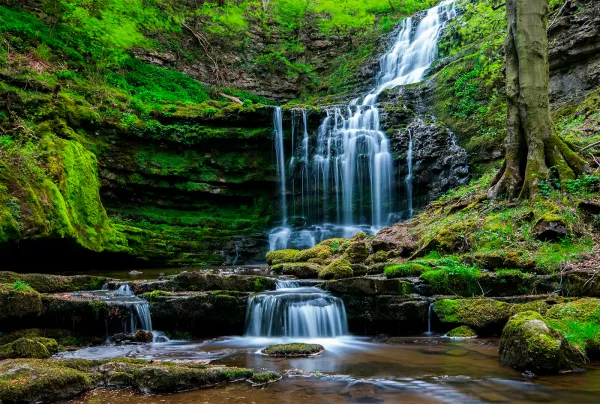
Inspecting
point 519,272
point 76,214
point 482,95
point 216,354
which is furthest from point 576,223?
point 76,214

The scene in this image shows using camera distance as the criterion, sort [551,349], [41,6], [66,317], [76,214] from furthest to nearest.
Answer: [41,6]
[76,214]
[66,317]
[551,349]

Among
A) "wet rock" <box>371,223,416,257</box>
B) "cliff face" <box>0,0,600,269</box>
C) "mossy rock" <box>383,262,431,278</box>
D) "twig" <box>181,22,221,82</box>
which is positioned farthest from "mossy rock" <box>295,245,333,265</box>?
"twig" <box>181,22,221,82</box>

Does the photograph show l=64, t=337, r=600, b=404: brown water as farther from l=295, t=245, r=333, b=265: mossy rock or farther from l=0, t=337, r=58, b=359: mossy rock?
l=295, t=245, r=333, b=265: mossy rock

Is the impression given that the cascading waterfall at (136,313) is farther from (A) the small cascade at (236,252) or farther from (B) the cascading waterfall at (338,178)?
(B) the cascading waterfall at (338,178)

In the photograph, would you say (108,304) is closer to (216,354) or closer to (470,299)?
(216,354)

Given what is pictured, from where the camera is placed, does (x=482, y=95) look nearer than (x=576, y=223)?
No

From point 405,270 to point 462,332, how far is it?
1.68 meters

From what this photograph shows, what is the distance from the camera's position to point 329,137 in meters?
18.6

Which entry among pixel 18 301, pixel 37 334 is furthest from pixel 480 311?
pixel 18 301

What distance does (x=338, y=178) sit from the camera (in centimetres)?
1805

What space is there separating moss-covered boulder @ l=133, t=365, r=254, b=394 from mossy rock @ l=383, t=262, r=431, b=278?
4173mm

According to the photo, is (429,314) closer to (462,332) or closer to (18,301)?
(462,332)

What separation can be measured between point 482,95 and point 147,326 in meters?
14.2

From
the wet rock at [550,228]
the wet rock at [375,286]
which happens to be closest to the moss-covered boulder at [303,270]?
the wet rock at [375,286]
